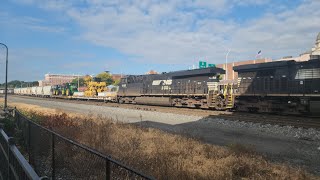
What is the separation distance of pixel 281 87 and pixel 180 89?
35.1 feet

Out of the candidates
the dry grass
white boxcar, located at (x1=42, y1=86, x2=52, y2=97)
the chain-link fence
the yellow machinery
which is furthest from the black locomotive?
white boxcar, located at (x1=42, y1=86, x2=52, y2=97)

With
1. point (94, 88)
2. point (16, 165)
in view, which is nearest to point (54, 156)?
point (16, 165)

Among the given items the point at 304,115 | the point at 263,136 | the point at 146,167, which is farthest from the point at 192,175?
the point at 304,115

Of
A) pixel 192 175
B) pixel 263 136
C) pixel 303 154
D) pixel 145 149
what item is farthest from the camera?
pixel 263 136

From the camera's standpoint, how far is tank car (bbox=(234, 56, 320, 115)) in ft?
62.4

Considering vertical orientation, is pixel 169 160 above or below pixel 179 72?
below

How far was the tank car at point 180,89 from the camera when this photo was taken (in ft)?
85.9

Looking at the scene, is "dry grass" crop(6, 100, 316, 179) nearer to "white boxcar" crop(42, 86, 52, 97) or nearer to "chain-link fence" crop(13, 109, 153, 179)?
"chain-link fence" crop(13, 109, 153, 179)

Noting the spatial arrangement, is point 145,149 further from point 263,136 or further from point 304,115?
point 304,115

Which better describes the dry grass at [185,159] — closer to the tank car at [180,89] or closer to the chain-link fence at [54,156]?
the chain-link fence at [54,156]

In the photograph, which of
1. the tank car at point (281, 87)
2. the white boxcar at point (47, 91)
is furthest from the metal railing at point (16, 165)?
the white boxcar at point (47, 91)

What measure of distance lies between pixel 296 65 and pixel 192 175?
54.3 feet

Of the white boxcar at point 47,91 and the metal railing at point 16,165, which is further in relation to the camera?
the white boxcar at point 47,91

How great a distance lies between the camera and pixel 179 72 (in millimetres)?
30984
